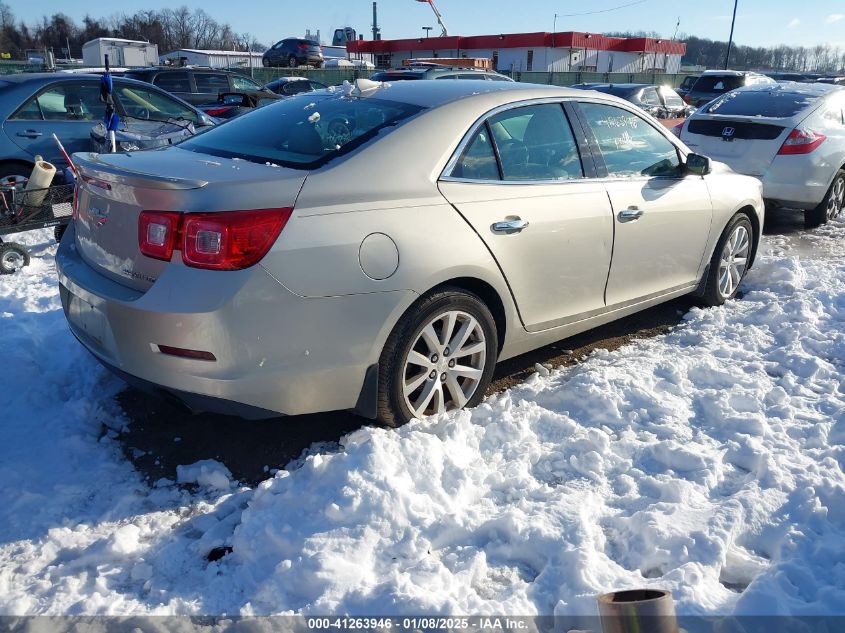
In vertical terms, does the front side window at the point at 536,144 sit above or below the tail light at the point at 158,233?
above

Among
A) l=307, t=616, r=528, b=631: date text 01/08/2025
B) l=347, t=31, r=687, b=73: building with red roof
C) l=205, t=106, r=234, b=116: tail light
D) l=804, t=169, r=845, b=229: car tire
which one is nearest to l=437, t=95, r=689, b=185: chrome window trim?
l=307, t=616, r=528, b=631: date text 01/08/2025

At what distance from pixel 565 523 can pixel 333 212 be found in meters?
1.51

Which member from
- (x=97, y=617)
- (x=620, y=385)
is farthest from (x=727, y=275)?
(x=97, y=617)

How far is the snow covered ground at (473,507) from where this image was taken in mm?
2387

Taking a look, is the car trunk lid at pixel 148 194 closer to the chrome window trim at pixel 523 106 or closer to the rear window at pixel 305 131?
the rear window at pixel 305 131

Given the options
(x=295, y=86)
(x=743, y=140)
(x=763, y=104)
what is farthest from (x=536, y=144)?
(x=295, y=86)

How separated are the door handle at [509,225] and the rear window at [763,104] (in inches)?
236

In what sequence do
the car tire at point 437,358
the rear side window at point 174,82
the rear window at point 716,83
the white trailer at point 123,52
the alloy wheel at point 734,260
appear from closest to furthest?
the car tire at point 437,358 → the alloy wheel at point 734,260 → the rear side window at point 174,82 → the rear window at point 716,83 → the white trailer at point 123,52

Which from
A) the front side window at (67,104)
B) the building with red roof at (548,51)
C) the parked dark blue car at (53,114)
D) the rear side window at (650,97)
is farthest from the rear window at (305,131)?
the building with red roof at (548,51)

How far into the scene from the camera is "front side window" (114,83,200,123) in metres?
8.75

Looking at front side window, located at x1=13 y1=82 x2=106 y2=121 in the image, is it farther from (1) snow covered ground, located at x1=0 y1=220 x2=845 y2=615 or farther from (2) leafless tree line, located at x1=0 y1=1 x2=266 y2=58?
(2) leafless tree line, located at x1=0 y1=1 x2=266 y2=58

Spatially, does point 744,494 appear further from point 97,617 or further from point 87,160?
point 87,160

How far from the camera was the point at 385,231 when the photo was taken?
119 inches

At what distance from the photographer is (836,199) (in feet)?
28.0
